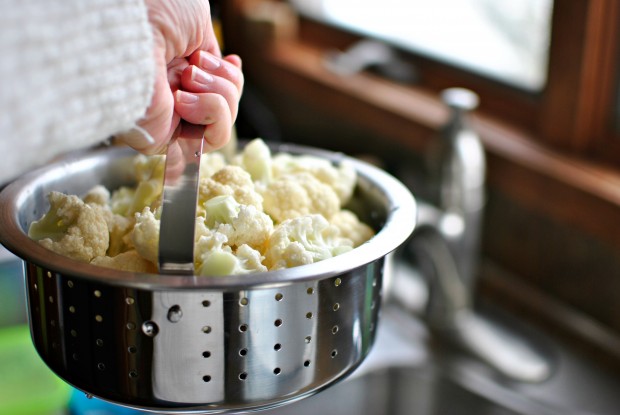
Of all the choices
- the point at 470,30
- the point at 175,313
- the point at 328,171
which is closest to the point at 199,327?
the point at 175,313

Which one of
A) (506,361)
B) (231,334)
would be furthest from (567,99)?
(231,334)

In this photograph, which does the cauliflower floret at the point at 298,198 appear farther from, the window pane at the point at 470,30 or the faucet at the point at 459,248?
the window pane at the point at 470,30

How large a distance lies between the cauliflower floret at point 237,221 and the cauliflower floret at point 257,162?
0.10 metres

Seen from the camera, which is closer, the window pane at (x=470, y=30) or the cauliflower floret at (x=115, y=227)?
the cauliflower floret at (x=115, y=227)

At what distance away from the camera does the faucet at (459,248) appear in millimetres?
1349

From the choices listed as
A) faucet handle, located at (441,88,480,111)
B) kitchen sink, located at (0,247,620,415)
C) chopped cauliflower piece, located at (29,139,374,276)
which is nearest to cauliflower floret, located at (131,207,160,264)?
chopped cauliflower piece, located at (29,139,374,276)

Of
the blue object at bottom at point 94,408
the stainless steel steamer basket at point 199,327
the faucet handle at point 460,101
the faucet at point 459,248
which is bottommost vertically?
the blue object at bottom at point 94,408

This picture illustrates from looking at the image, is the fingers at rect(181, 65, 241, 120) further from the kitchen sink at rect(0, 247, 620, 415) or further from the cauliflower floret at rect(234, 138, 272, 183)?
the kitchen sink at rect(0, 247, 620, 415)

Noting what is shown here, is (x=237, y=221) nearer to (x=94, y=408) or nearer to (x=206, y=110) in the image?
(x=206, y=110)

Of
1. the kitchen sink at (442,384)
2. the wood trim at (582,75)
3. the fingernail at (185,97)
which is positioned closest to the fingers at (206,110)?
the fingernail at (185,97)

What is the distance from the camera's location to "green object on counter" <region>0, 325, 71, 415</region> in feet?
4.20

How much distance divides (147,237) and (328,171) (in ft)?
0.67

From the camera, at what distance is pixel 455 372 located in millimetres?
1355

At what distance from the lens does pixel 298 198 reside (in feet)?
2.13
